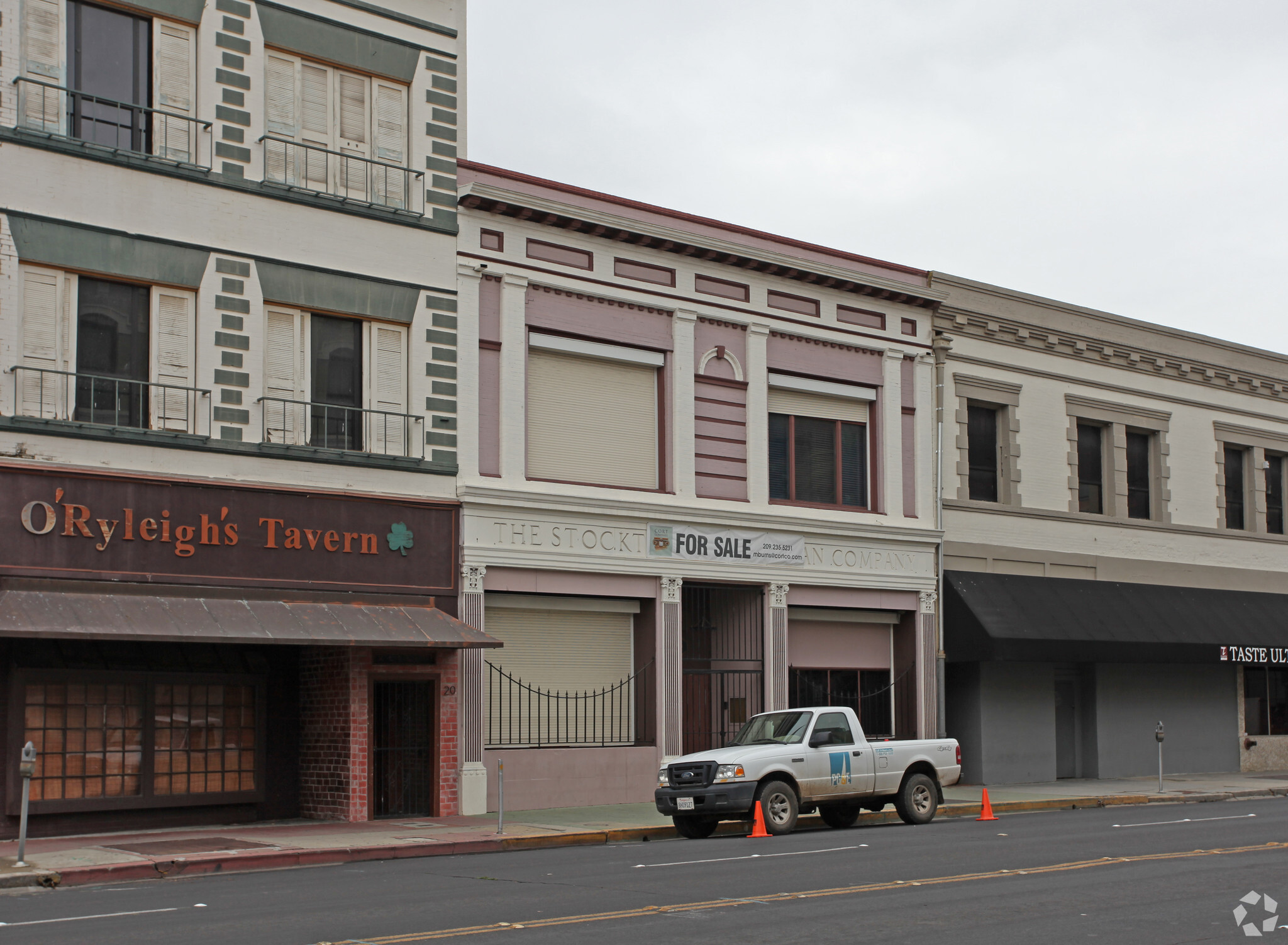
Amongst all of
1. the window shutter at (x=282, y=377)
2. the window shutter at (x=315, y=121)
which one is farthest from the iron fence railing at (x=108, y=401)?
the window shutter at (x=315, y=121)

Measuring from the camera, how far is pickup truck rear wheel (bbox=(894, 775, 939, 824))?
20266mm

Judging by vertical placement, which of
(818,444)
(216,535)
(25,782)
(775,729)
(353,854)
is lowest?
(353,854)

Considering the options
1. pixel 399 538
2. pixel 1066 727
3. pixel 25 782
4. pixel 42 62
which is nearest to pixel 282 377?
pixel 399 538

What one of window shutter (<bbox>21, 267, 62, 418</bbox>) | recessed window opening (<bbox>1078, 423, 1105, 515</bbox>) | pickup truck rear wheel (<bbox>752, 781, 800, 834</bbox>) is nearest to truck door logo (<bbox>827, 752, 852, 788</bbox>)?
pickup truck rear wheel (<bbox>752, 781, 800, 834</bbox>)

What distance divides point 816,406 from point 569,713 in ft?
25.2

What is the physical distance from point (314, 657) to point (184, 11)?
9035 mm

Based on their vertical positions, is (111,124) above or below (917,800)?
above

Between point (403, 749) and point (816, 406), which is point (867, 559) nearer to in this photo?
point (816, 406)

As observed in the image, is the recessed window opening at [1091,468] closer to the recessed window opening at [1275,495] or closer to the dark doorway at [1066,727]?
the dark doorway at [1066,727]

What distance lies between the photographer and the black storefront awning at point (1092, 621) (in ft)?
89.6

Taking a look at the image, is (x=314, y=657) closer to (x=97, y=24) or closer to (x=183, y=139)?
(x=183, y=139)

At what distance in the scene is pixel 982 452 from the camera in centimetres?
2944

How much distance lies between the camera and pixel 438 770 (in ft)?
69.3

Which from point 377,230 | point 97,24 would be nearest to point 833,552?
point 377,230
